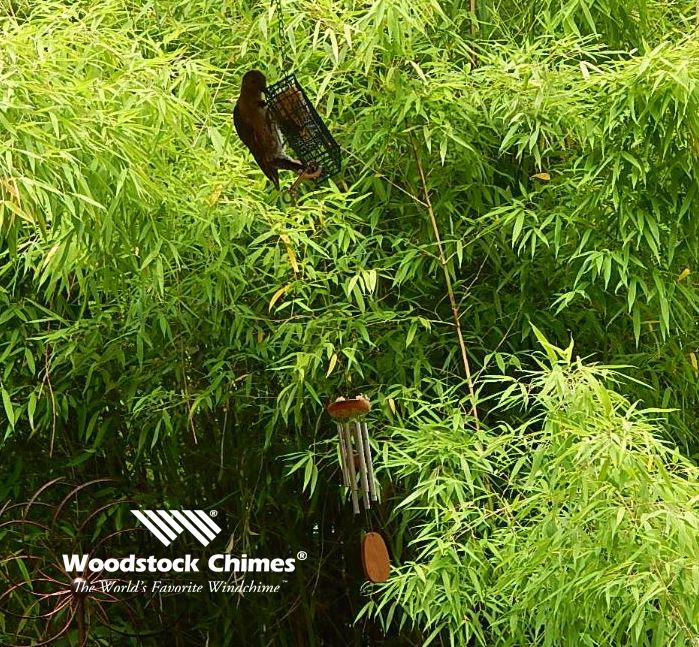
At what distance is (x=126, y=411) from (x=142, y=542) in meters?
0.42

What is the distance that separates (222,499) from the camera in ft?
11.3

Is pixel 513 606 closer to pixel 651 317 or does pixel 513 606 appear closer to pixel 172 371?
pixel 651 317

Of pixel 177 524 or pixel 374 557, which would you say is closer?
pixel 374 557

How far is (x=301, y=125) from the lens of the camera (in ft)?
8.11

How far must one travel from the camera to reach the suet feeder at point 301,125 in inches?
95.1

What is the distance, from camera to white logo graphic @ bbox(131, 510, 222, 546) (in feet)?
11.2

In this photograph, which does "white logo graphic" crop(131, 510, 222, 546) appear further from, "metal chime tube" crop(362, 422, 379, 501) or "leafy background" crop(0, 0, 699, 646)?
"metal chime tube" crop(362, 422, 379, 501)

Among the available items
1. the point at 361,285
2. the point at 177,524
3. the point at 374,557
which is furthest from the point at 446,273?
the point at 177,524

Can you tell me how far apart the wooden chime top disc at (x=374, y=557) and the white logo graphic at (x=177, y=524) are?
1.07 m

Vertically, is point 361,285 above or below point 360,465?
above

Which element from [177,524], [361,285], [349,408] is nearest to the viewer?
[349,408]

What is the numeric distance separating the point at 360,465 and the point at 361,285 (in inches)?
21.6

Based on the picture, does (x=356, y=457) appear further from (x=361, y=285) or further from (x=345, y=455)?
(x=361, y=285)

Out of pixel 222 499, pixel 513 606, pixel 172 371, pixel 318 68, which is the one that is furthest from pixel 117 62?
pixel 513 606
